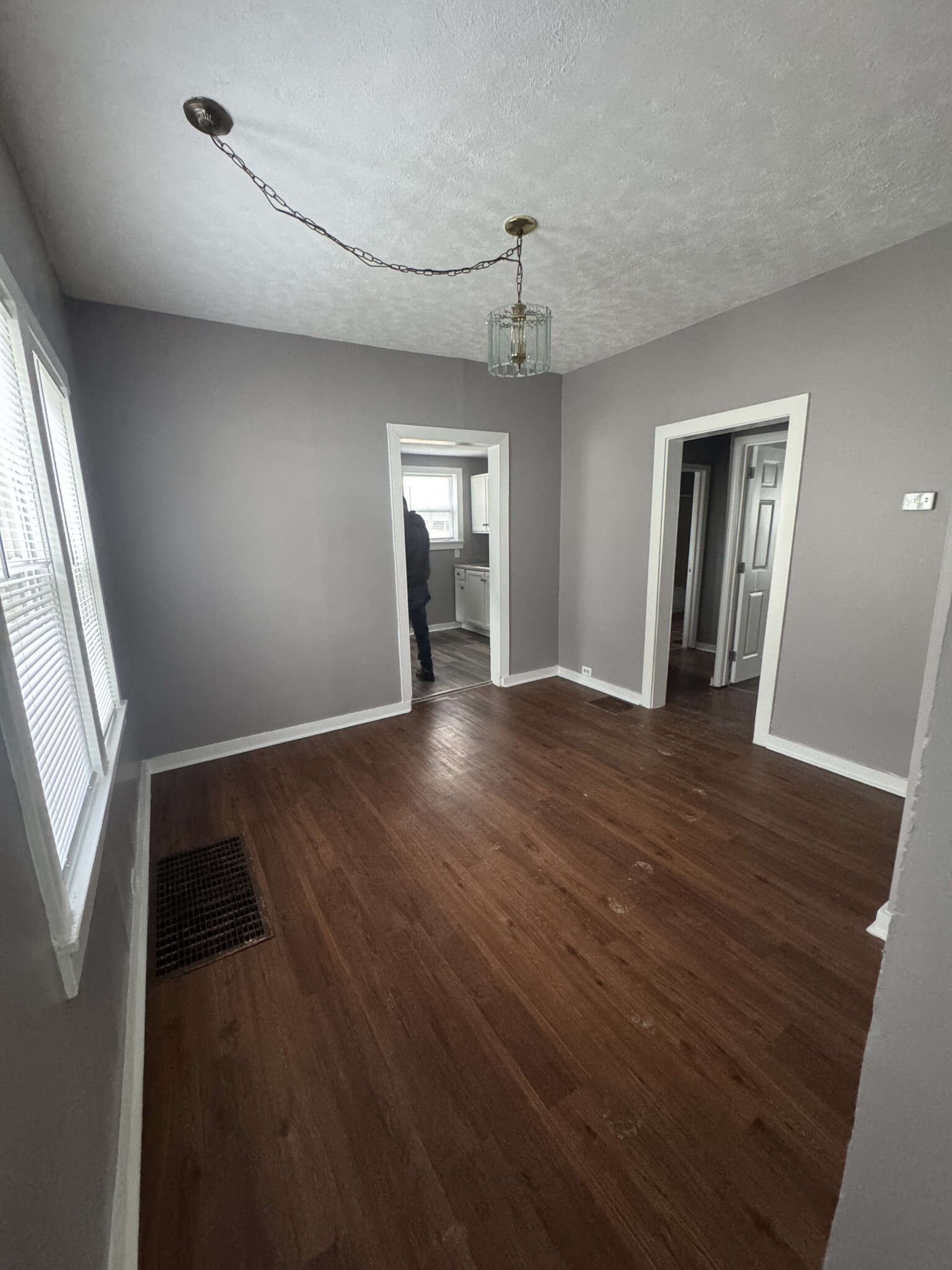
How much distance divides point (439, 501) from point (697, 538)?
3.15m

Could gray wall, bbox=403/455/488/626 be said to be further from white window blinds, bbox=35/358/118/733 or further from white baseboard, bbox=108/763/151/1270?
white baseboard, bbox=108/763/151/1270

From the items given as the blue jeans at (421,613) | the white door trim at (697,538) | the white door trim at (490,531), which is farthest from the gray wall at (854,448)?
the blue jeans at (421,613)

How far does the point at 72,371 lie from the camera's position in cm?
239

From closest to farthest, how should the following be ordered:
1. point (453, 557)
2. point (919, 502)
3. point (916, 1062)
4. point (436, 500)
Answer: point (916, 1062) → point (919, 502) → point (436, 500) → point (453, 557)

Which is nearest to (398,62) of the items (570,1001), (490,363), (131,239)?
(490,363)

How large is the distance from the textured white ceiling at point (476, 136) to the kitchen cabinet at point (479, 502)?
3.67 meters

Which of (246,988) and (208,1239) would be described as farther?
(246,988)

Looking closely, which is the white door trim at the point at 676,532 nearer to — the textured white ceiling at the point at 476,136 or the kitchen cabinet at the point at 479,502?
the textured white ceiling at the point at 476,136

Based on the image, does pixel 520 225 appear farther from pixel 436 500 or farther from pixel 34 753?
pixel 436 500

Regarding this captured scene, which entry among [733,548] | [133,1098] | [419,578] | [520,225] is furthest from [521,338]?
[733,548]

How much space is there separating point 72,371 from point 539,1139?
3.48 m

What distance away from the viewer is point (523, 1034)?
4.75ft

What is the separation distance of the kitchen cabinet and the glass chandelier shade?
4103 mm

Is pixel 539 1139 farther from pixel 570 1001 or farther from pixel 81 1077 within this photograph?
pixel 81 1077
